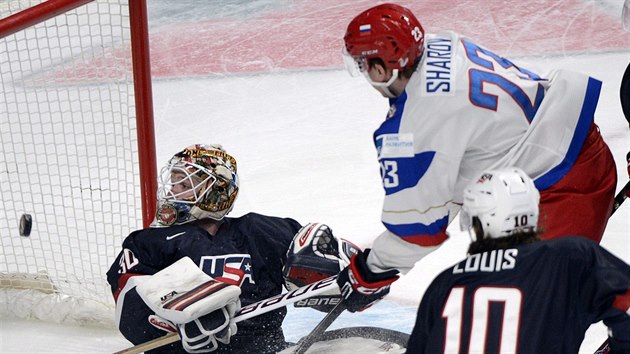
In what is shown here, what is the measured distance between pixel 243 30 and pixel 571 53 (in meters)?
1.83

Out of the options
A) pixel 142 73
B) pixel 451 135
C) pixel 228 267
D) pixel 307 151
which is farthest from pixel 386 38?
pixel 307 151

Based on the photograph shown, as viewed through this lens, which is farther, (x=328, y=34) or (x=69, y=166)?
(x=328, y=34)

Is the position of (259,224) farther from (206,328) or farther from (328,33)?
(328,33)

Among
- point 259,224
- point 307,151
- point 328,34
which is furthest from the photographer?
point 328,34

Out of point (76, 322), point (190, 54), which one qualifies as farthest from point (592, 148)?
point (190, 54)

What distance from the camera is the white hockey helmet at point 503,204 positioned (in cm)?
207

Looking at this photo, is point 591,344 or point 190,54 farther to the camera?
point 190,54

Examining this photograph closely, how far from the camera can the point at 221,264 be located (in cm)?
279

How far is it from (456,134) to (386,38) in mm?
271

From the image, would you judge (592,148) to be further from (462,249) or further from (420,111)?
(462,249)

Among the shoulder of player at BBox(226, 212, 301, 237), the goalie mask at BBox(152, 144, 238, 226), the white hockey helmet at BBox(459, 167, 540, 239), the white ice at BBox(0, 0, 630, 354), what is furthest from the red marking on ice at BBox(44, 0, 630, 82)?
the white hockey helmet at BBox(459, 167, 540, 239)

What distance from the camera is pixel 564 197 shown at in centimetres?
268

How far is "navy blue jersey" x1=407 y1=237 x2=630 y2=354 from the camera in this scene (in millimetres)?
2008

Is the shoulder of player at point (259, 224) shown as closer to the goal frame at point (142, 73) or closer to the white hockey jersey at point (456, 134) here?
the white hockey jersey at point (456, 134)
